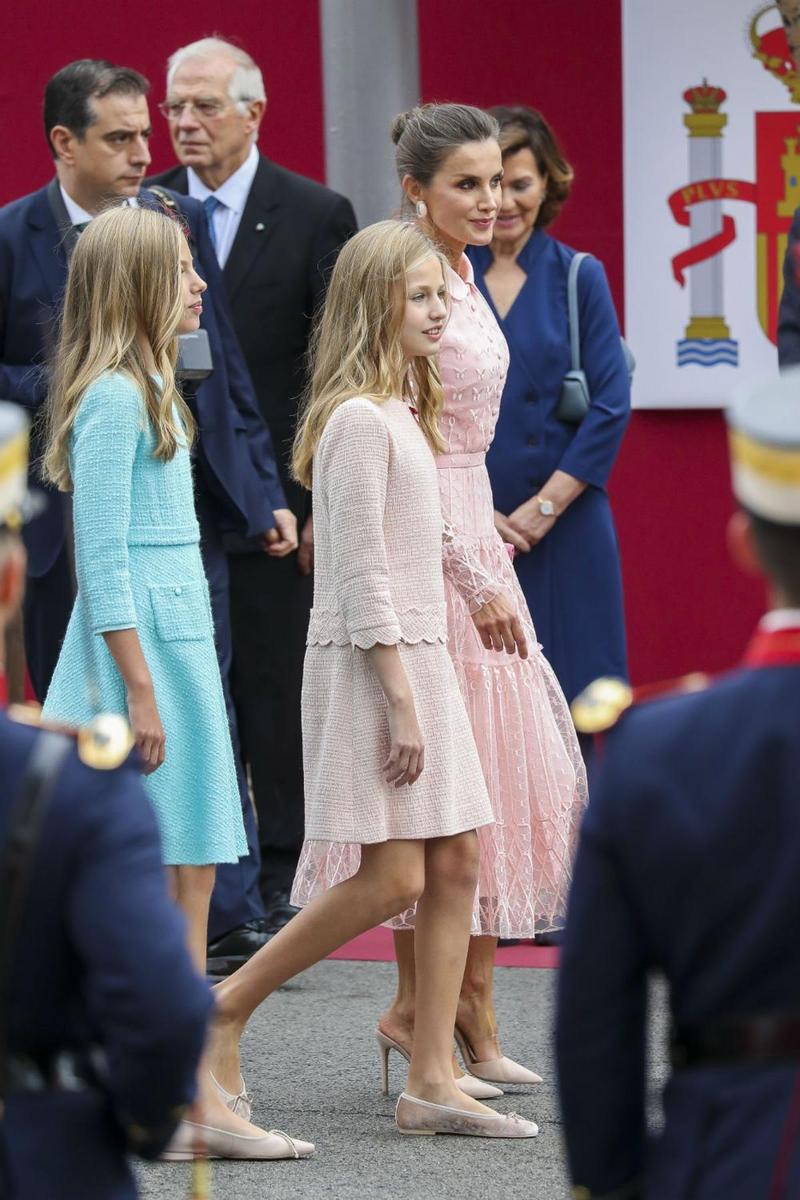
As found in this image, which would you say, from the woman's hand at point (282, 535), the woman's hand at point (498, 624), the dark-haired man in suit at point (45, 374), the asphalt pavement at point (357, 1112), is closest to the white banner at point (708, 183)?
the dark-haired man in suit at point (45, 374)

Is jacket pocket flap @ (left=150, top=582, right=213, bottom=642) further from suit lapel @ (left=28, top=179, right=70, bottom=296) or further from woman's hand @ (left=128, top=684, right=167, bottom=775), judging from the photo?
suit lapel @ (left=28, top=179, right=70, bottom=296)

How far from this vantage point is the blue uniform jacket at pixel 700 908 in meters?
1.79

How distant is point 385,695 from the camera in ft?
12.7

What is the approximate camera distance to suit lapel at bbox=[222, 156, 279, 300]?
594 cm

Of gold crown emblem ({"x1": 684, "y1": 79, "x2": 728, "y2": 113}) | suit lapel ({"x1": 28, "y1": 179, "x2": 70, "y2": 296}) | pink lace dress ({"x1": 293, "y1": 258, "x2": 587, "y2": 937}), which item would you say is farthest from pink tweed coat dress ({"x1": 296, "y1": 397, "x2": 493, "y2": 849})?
gold crown emblem ({"x1": 684, "y1": 79, "x2": 728, "y2": 113})

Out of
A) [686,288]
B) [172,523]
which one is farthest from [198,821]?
[686,288]

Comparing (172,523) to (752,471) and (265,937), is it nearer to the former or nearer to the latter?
(265,937)

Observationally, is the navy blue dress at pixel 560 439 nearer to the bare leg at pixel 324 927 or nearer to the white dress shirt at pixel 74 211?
the white dress shirt at pixel 74 211

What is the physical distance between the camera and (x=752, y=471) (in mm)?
1869

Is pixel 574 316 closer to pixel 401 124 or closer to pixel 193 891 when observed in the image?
pixel 401 124

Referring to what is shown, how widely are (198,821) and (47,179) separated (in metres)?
4.45

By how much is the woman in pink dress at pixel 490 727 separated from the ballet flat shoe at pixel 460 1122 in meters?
0.23

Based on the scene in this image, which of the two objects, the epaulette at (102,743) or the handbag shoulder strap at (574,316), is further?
the handbag shoulder strap at (574,316)

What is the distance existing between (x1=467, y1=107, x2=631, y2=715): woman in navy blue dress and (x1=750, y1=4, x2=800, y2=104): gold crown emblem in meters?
1.66
